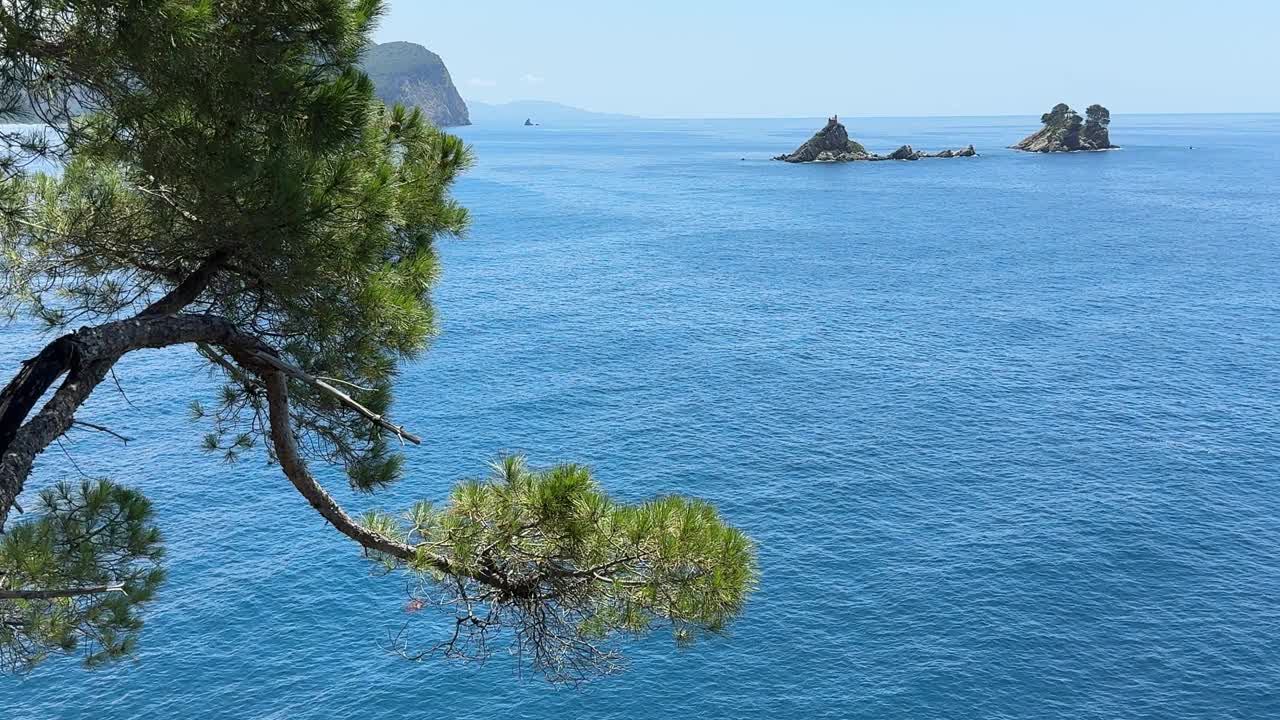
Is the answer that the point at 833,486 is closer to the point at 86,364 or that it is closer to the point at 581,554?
the point at 581,554

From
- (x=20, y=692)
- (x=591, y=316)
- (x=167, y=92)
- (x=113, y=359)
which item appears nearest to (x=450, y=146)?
(x=167, y=92)

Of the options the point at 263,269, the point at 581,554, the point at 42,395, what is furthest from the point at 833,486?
the point at 42,395

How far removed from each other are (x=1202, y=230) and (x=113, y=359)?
14002 cm

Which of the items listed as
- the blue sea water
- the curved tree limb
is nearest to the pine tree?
the curved tree limb

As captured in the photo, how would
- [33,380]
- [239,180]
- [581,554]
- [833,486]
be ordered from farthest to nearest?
[833,486], [581,554], [239,180], [33,380]

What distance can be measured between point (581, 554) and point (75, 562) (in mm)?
7773

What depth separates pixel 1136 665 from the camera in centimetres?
3734

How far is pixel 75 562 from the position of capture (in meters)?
14.2

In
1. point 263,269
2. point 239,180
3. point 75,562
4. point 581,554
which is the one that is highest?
point 239,180

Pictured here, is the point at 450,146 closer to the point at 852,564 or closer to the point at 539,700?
the point at 539,700

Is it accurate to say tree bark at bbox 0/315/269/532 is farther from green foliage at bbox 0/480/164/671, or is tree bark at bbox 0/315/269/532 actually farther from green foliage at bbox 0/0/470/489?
green foliage at bbox 0/480/164/671

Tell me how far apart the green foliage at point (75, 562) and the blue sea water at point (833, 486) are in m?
21.0

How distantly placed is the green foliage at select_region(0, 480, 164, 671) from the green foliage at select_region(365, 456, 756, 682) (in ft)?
15.1

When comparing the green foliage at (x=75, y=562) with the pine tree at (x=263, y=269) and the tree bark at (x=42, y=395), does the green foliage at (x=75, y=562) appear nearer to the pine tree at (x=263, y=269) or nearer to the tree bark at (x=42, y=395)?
the pine tree at (x=263, y=269)
